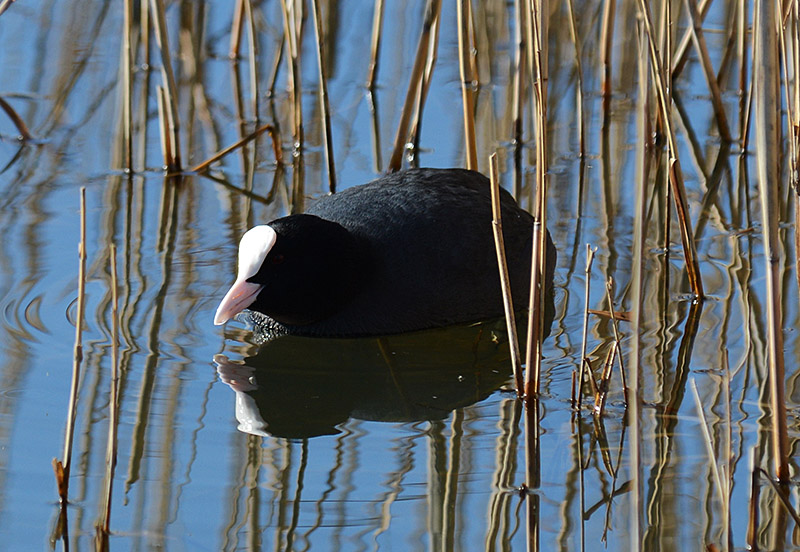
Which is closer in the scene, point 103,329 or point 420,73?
point 103,329

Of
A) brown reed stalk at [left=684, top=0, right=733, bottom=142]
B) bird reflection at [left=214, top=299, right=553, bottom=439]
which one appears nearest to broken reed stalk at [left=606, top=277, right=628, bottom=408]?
bird reflection at [left=214, top=299, right=553, bottom=439]

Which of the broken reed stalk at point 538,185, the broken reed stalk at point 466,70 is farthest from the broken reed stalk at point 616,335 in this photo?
the broken reed stalk at point 466,70

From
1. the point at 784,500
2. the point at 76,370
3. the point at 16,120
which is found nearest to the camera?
the point at 76,370

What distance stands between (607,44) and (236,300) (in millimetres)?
2423

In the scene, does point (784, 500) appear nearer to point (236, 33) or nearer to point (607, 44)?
point (607, 44)

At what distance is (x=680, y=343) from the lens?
3.53 meters

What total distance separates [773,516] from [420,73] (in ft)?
8.02

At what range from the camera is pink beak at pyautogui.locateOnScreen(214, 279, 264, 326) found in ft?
10.9

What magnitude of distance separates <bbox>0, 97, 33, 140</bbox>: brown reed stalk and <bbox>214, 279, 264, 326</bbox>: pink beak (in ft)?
6.72

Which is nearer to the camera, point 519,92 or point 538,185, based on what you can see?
point 538,185

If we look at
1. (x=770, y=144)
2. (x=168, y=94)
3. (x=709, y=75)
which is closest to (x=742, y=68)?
(x=709, y=75)

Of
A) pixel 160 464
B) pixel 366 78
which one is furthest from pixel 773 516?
pixel 366 78

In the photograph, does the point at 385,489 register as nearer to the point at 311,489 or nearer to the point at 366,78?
the point at 311,489

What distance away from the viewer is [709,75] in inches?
195
